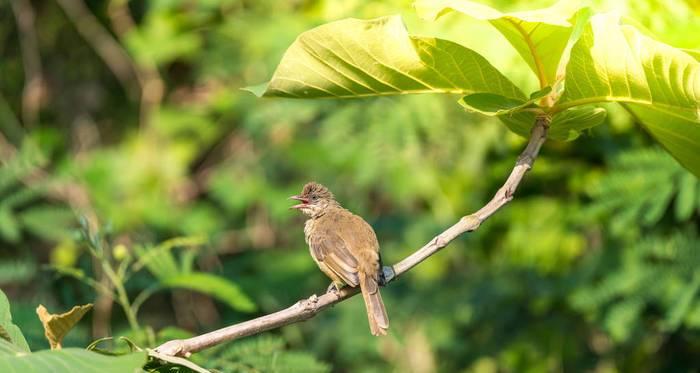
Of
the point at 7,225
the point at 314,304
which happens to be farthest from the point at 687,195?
the point at 7,225

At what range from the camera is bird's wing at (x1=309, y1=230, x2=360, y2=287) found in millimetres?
3408

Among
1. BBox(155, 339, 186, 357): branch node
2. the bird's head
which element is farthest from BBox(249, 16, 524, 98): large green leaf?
the bird's head

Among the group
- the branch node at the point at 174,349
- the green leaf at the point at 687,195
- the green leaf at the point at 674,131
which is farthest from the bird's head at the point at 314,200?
the branch node at the point at 174,349

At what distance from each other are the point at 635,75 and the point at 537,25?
23 cm

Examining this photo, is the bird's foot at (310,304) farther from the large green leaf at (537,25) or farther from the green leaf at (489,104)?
the large green leaf at (537,25)

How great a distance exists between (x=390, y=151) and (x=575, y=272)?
4.54ft

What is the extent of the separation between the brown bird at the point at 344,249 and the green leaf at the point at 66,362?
141 cm

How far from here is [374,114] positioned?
554 cm

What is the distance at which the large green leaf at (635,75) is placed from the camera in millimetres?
1977

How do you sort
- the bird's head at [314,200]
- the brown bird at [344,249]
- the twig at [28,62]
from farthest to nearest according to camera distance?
1. the twig at [28,62]
2. the bird's head at [314,200]
3. the brown bird at [344,249]

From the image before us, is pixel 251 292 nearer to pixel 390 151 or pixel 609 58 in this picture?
pixel 390 151

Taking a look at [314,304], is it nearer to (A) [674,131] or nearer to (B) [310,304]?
(B) [310,304]

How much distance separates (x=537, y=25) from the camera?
6.84 feet

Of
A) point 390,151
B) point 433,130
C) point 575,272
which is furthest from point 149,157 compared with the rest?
point 575,272
